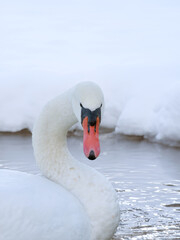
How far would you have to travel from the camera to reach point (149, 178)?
456cm

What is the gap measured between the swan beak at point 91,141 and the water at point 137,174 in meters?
0.99

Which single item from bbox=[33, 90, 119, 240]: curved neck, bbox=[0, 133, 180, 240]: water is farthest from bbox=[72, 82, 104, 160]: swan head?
bbox=[0, 133, 180, 240]: water

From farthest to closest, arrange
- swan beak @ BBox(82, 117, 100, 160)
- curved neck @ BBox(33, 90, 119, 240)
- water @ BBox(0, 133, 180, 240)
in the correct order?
1. water @ BBox(0, 133, 180, 240)
2. curved neck @ BBox(33, 90, 119, 240)
3. swan beak @ BBox(82, 117, 100, 160)

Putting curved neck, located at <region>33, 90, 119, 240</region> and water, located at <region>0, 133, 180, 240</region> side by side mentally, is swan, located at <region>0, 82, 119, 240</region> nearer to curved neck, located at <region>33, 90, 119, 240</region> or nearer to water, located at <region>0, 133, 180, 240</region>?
curved neck, located at <region>33, 90, 119, 240</region>

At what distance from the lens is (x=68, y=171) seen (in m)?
3.21

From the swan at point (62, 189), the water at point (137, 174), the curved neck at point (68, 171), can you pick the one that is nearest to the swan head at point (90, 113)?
the swan at point (62, 189)

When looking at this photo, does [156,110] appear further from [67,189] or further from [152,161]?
[67,189]

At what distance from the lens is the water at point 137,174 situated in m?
3.67

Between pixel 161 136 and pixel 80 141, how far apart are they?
0.81 m

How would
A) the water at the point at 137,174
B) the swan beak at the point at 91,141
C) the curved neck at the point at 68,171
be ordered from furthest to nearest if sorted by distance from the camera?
the water at the point at 137,174 < the curved neck at the point at 68,171 < the swan beak at the point at 91,141

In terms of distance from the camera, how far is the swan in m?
2.74

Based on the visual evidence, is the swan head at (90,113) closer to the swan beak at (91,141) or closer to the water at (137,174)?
the swan beak at (91,141)

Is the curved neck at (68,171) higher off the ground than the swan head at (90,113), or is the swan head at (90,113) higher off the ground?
the swan head at (90,113)

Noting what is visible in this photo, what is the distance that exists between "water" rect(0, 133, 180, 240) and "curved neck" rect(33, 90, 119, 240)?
1.55ft
